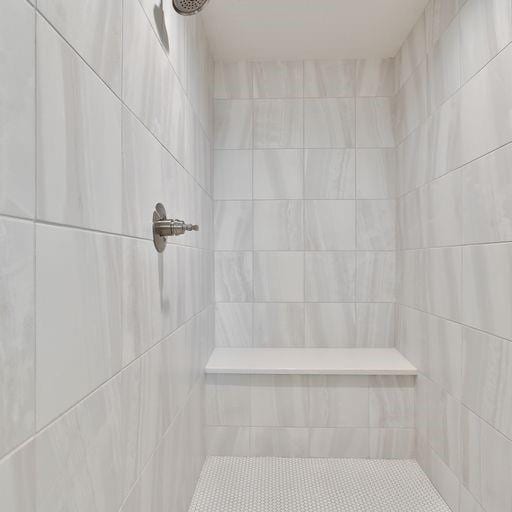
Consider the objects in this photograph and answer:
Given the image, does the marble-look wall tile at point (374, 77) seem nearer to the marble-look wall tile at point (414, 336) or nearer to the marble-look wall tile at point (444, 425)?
the marble-look wall tile at point (414, 336)

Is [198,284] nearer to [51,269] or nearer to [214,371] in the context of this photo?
[214,371]

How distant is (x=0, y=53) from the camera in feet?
1.97

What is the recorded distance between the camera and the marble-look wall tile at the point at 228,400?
255 centimetres

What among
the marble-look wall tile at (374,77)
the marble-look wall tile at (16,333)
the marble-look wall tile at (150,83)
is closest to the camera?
the marble-look wall tile at (16,333)

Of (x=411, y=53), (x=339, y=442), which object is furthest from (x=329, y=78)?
(x=339, y=442)

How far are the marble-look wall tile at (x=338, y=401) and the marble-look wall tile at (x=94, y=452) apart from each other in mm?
1500

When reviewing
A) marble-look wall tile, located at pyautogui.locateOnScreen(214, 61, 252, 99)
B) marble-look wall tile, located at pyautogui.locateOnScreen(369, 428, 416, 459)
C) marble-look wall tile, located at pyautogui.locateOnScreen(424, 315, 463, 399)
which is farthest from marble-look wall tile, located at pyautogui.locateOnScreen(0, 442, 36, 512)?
marble-look wall tile, located at pyautogui.locateOnScreen(214, 61, 252, 99)

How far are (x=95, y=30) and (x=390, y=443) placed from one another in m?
2.44

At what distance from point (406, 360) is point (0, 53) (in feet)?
8.27

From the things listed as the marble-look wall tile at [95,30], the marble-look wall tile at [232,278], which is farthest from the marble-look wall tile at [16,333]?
the marble-look wall tile at [232,278]

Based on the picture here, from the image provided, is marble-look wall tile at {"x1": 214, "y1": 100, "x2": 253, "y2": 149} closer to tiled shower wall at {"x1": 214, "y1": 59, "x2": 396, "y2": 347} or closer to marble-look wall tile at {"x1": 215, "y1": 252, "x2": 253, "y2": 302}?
tiled shower wall at {"x1": 214, "y1": 59, "x2": 396, "y2": 347}

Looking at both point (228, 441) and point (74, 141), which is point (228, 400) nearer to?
point (228, 441)

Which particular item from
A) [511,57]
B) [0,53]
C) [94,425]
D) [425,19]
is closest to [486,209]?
[511,57]

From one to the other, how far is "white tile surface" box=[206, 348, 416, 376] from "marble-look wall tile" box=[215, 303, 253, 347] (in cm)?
18
